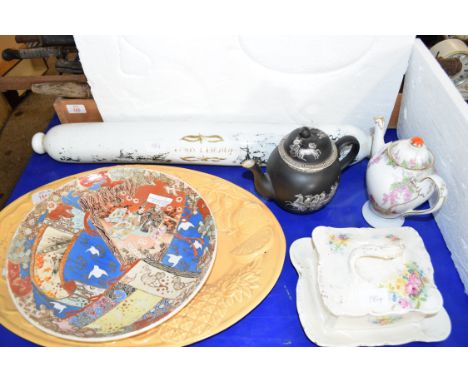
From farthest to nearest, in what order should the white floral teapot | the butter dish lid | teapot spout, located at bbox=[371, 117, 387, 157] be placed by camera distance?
teapot spout, located at bbox=[371, 117, 387, 157], the white floral teapot, the butter dish lid

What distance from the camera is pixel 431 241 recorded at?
0.87m

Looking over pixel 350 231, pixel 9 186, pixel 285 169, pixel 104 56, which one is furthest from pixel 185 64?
pixel 9 186

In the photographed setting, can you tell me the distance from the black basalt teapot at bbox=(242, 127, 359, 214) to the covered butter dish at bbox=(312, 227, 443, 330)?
13 cm

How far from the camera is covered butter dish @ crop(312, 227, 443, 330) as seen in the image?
0.64 meters

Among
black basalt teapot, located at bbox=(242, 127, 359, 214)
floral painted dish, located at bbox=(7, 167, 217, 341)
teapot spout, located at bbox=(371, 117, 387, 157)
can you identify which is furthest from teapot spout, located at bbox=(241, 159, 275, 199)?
teapot spout, located at bbox=(371, 117, 387, 157)

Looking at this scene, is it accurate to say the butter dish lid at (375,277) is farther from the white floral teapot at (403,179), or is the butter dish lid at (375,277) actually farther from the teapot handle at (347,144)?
the teapot handle at (347,144)

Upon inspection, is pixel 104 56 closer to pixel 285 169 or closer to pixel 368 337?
pixel 285 169

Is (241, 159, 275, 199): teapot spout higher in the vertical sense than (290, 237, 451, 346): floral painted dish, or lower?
higher

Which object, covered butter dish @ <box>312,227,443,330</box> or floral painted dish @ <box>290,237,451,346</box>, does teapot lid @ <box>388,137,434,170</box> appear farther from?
floral painted dish @ <box>290,237,451,346</box>

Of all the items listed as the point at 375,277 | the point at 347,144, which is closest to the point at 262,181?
the point at 347,144

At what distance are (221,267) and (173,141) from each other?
37 cm

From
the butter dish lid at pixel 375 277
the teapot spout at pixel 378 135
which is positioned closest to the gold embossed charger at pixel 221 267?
the butter dish lid at pixel 375 277

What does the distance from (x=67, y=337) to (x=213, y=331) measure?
0.89 feet

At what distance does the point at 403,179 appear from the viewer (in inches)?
29.8
